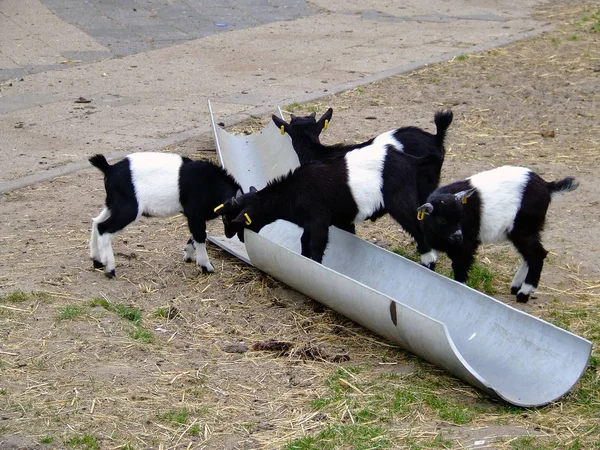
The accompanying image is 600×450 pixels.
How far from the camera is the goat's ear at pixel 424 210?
6.53 m

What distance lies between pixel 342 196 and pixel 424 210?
0.88 m

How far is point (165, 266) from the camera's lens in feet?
25.2

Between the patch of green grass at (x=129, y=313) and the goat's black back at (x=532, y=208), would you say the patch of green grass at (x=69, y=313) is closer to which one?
the patch of green grass at (x=129, y=313)

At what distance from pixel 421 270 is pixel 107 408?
2.52 m

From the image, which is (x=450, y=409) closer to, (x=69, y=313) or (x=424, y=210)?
(x=424, y=210)

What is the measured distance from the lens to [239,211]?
293 inches

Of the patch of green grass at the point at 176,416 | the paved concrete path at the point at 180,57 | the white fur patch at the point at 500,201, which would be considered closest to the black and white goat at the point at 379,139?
the white fur patch at the point at 500,201

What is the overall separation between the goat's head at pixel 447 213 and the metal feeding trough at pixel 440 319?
30 cm

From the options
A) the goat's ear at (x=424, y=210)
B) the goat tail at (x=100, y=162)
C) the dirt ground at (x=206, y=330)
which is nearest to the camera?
the dirt ground at (x=206, y=330)

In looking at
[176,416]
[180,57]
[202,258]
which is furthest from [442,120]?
[180,57]

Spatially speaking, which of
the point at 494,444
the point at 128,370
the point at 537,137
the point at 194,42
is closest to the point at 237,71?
the point at 194,42

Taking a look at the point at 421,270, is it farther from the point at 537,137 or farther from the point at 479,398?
the point at 537,137

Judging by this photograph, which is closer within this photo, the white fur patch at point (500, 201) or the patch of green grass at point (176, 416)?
the patch of green grass at point (176, 416)

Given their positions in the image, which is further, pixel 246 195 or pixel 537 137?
pixel 537 137
